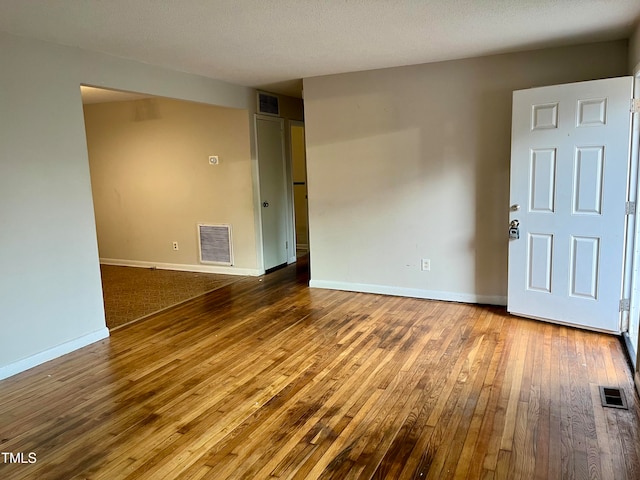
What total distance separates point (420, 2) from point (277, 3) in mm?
866

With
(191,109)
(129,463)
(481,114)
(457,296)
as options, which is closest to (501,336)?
(457,296)

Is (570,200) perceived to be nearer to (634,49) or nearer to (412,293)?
(634,49)

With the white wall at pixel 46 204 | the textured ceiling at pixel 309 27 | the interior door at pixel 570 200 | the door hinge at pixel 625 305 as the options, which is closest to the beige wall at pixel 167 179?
the textured ceiling at pixel 309 27

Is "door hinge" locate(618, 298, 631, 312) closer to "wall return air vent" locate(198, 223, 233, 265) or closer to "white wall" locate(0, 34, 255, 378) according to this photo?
"white wall" locate(0, 34, 255, 378)

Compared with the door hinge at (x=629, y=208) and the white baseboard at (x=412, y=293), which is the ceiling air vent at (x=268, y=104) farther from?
the door hinge at (x=629, y=208)

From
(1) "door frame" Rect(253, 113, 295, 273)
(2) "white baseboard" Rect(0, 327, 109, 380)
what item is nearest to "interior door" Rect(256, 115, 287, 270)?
(1) "door frame" Rect(253, 113, 295, 273)

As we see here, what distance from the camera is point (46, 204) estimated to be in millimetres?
3467

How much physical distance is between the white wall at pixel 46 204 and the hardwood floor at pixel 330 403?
0.26m

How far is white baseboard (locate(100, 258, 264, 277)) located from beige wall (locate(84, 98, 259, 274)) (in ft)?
0.05

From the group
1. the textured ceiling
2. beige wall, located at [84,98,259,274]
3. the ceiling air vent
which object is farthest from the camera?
beige wall, located at [84,98,259,274]

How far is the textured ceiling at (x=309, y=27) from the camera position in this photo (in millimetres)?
2799

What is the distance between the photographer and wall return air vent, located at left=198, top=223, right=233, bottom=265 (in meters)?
6.18

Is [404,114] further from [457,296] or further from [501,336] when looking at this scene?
[501,336]

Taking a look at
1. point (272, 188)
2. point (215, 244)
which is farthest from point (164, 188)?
point (272, 188)
